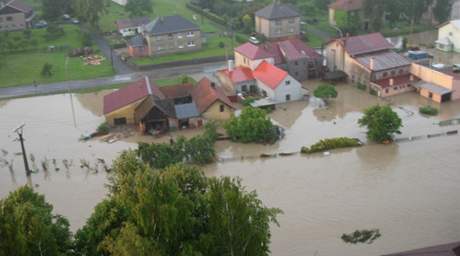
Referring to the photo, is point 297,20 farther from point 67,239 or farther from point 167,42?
point 67,239

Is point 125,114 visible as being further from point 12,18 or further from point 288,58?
point 12,18

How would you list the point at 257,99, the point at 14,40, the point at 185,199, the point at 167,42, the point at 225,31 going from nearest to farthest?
the point at 185,199 → the point at 257,99 → the point at 167,42 → the point at 14,40 → the point at 225,31

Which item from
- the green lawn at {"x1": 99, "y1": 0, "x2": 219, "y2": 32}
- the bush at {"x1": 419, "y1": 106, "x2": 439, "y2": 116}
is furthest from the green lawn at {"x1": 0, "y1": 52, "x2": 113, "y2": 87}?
the bush at {"x1": 419, "y1": 106, "x2": 439, "y2": 116}

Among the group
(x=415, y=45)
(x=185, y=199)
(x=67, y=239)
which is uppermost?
(x=185, y=199)

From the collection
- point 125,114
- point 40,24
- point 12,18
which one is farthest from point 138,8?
point 125,114

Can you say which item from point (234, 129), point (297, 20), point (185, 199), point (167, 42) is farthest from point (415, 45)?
point (185, 199)

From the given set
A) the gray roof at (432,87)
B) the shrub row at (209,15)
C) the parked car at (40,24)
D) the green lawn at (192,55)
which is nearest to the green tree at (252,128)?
the gray roof at (432,87)

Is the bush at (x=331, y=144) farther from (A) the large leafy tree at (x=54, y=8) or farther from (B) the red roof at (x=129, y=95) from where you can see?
(A) the large leafy tree at (x=54, y=8)
